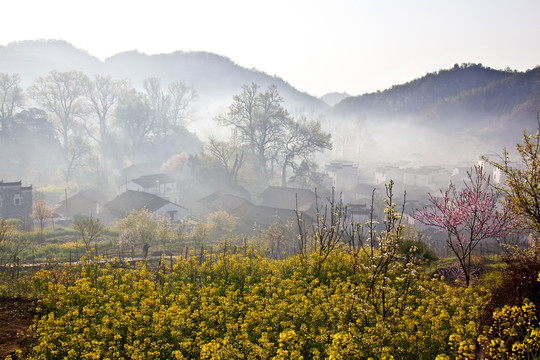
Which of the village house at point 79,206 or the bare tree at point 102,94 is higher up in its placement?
the bare tree at point 102,94

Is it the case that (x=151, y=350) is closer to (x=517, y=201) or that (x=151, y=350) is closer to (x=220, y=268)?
(x=220, y=268)

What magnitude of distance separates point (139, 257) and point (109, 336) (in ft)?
64.1

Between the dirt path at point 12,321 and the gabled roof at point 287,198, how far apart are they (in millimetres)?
36485

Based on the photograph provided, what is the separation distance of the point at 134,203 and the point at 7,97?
129ft

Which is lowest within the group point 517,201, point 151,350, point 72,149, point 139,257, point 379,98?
point 139,257

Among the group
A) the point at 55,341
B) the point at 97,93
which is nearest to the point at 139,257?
the point at 55,341

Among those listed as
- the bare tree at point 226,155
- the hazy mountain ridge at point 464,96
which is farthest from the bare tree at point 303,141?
the hazy mountain ridge at point 464,96

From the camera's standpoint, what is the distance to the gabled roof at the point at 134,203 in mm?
42656

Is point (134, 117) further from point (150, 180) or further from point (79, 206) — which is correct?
point (79, 206)

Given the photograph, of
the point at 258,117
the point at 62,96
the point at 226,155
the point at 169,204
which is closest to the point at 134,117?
the point at 62,96

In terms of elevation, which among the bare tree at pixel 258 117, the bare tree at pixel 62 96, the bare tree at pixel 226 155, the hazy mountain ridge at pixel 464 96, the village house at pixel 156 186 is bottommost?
the village house at pixel 156 186

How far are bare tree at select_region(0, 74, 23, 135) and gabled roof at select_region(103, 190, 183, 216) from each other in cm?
3182

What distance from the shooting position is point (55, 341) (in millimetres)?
7691

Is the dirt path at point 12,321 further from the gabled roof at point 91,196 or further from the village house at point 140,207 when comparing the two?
the gabled roof at point 91,196
